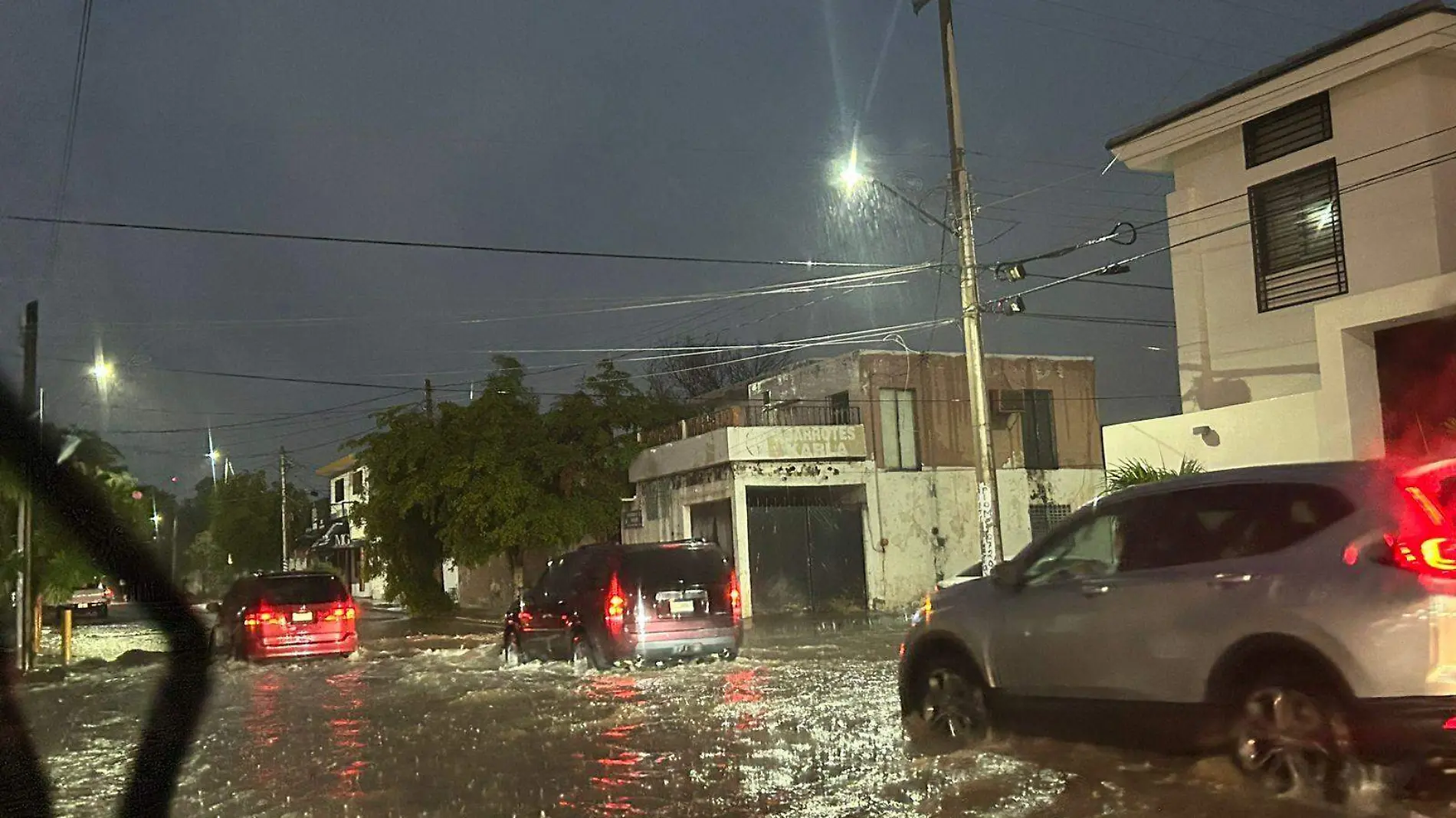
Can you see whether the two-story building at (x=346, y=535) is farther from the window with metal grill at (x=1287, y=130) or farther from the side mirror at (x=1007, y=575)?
the side mirror at (x=1007, y=575)

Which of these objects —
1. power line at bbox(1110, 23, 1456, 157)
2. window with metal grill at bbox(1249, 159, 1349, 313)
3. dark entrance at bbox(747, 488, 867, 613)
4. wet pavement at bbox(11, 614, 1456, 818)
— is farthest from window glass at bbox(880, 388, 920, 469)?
wet pavement at bbox(11, 614, 1456, 818)

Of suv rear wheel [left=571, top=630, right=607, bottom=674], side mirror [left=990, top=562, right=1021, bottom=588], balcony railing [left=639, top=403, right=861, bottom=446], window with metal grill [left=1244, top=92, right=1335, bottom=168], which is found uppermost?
window with metal grill [left=1244, top=92, right=1335, bottom=168]

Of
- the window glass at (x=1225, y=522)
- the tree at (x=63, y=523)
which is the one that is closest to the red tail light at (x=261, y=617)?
the tree at (x=63, y=523)

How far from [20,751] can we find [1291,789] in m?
10.6

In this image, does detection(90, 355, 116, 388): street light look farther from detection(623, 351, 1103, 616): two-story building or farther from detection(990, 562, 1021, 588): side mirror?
detection(990, 562, 1021, 588): side mirror

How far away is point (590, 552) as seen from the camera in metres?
16.4

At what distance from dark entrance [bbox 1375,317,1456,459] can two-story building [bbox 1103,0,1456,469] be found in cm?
2

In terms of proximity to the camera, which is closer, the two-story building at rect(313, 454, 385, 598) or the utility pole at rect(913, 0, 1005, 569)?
the utility pole at rect(913, 0, 1005, 569)

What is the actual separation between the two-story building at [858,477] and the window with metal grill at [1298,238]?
28.6 feet

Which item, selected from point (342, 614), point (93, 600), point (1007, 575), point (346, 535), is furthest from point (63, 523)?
point (346, 535)

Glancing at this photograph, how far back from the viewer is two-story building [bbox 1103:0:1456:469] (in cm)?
1680

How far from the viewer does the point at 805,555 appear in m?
28.1

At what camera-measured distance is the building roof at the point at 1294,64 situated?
17.5 metres

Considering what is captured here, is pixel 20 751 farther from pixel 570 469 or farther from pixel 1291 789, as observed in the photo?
pixel 570 469
